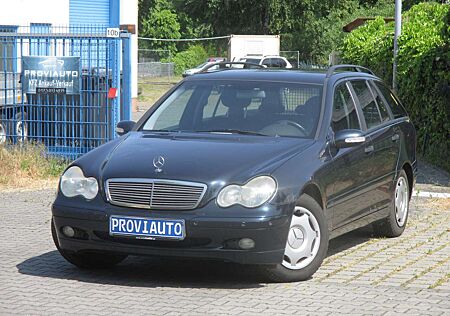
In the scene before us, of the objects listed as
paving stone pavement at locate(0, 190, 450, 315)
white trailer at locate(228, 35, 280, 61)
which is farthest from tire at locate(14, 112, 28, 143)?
white trailer at locate(228, 35, 280, 61)

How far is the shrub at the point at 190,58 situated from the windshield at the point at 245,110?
62.5 metres

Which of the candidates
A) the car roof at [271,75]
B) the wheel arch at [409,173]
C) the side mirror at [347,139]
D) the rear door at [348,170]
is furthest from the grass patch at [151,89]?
the side mirror at [347,139]

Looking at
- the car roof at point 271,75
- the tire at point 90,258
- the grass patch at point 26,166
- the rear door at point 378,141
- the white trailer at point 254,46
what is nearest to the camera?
the tire at point 90,258

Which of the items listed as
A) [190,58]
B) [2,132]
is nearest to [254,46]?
[190,58]

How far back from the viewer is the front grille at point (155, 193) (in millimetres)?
7605

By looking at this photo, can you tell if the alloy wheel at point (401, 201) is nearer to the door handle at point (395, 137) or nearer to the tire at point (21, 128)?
the door handle at point (395, 137)

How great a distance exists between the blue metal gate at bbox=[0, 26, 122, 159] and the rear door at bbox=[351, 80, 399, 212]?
593cm

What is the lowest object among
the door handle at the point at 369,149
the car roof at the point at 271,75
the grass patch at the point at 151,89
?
the grass patch at the point at 151,89

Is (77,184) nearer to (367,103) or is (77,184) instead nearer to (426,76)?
(367,103)

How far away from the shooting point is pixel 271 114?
347 inches

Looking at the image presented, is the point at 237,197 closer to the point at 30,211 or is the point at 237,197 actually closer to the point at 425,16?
the point at 30,211

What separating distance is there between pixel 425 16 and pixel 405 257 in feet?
45.0

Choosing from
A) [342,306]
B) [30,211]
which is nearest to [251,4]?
[30,211]

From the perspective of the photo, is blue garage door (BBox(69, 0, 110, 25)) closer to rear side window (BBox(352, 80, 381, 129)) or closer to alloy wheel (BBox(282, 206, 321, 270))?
rear side window (BBox(352, 80, 381, 129))
